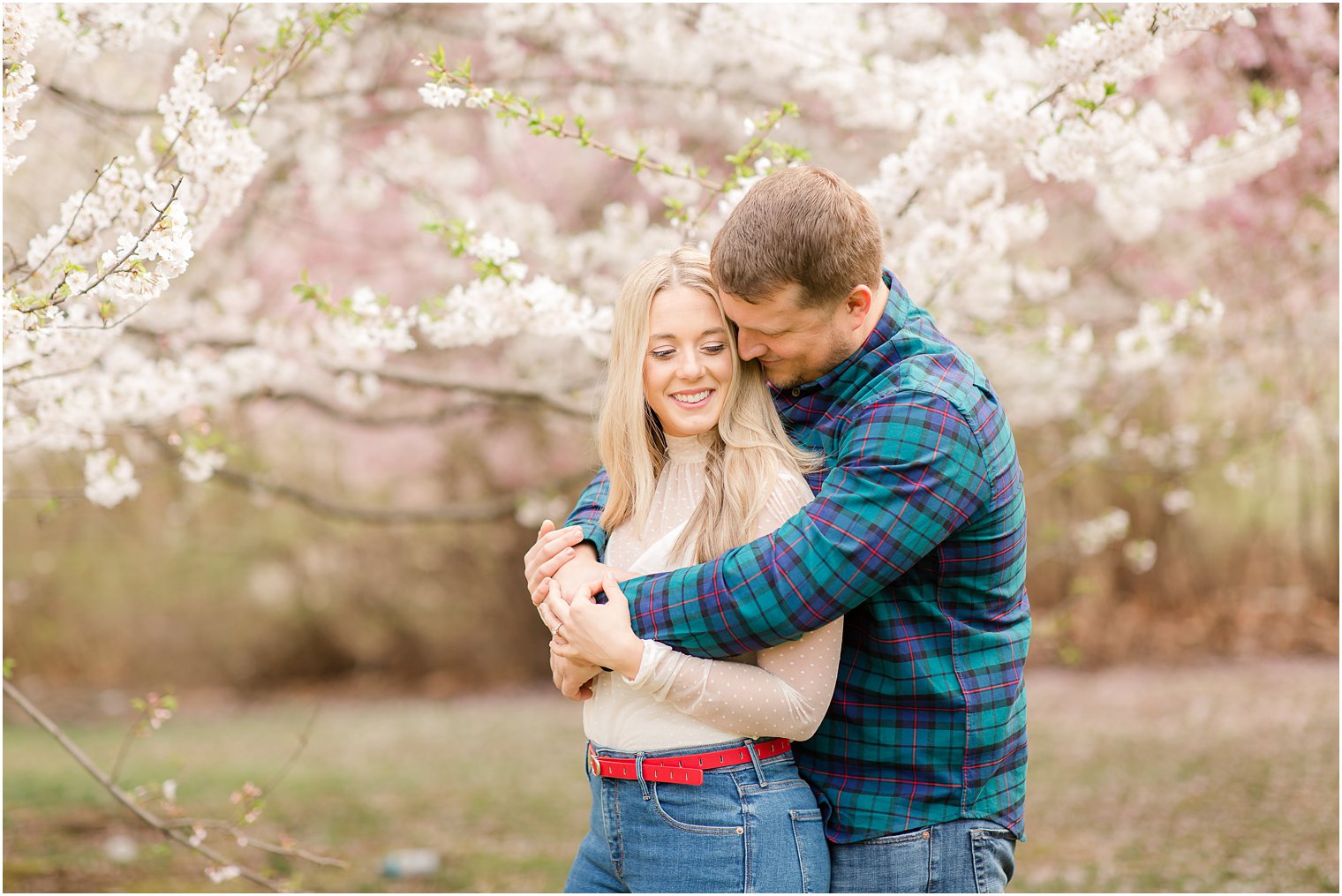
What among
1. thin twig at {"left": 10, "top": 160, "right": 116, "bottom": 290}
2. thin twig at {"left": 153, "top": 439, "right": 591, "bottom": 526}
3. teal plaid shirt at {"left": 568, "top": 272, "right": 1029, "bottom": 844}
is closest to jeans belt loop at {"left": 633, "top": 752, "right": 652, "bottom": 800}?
teal plaid shirt at {"left": 568, "top": 272, "right": 1029, "bottom": 844}

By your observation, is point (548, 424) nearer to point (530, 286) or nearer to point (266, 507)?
point (266, 507)

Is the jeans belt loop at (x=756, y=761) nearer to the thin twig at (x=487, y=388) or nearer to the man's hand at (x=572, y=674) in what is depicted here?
the man's hand at (x=572, y=674)

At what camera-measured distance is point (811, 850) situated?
204cm

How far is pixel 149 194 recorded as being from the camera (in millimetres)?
2861

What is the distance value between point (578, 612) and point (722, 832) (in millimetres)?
450

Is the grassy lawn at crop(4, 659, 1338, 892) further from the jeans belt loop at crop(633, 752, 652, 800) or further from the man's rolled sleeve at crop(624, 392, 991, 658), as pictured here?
the man's rolled sleeve at crop(624, 392, 991, 658)

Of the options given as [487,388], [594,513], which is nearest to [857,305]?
[594,513]

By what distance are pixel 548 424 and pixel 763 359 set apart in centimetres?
769

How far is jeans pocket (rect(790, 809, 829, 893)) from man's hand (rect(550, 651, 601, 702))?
44 cm

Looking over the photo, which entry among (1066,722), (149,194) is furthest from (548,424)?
(149,194)

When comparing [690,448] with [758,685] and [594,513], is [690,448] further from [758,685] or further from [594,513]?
[758,685]

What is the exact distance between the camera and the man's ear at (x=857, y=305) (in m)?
2.11

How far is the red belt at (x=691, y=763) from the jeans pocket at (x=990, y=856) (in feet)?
1.25

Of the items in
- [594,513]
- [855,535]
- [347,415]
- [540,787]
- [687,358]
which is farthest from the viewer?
[540,787]
